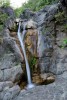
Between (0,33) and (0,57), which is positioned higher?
(0,33)

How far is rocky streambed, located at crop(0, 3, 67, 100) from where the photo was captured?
295 inches

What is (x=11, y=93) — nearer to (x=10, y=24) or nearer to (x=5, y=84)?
(x=5, y=84)

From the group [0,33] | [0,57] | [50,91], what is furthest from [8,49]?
[50,91]

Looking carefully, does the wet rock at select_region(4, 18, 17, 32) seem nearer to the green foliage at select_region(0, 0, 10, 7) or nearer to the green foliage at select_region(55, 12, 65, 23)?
the green foliage at select_region(0, 0, 10, 7)

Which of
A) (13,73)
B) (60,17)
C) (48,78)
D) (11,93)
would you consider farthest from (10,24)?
(11,93)

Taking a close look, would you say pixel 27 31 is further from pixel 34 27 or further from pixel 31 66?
pixel 31 66

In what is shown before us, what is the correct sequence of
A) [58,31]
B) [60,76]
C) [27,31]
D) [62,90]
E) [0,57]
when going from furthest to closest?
[27,31] → [58,31] → [0,57] → [60,76] → [62,90]

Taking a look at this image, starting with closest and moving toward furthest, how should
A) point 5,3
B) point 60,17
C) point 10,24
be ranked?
point 60,17 → point 10,24 → point 5,3

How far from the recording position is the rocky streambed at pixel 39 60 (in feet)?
24.6

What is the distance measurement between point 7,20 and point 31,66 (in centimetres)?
321

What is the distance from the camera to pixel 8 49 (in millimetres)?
9211

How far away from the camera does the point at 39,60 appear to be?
948 cm

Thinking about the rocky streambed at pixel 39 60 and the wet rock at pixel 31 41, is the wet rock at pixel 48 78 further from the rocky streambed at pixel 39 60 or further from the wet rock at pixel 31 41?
the wet rock at pixel 31 41

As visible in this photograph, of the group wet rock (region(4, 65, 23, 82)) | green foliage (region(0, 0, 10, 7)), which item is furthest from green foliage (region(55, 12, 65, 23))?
green foliage (region(0, 0, 10, 7))
